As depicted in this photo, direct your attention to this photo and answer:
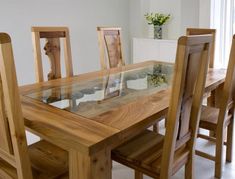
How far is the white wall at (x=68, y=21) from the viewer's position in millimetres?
3149

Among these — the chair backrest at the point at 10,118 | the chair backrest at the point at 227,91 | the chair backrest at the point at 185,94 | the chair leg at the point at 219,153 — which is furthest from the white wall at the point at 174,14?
the chair backrest at the point at 10,118

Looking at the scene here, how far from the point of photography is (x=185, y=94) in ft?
4.44

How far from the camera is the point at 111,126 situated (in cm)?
121

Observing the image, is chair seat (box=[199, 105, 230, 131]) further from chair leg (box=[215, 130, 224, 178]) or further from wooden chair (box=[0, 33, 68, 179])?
wooden chair (box=[0, 33, 68, 179])

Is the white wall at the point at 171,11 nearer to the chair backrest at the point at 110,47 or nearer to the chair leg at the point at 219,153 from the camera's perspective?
the chair backrest at the point at 110,47

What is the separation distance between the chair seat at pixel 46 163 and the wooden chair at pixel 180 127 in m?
0.31

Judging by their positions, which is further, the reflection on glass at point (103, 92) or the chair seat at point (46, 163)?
the reflection on glass at point (103, 92)

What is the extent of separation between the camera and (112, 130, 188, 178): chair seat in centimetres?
145

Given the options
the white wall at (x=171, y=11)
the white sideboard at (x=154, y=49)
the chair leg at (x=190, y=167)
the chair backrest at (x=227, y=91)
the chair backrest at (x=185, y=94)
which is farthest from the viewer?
the white wall at (x=171, y=11)

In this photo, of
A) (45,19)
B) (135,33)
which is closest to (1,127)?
(45,19)

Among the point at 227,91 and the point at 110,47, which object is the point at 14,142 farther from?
the point at 110,47

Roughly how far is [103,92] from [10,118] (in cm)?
76

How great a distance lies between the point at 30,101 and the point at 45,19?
2.12 meters

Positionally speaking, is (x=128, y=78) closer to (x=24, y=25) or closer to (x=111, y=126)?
(x=111, y=126)
